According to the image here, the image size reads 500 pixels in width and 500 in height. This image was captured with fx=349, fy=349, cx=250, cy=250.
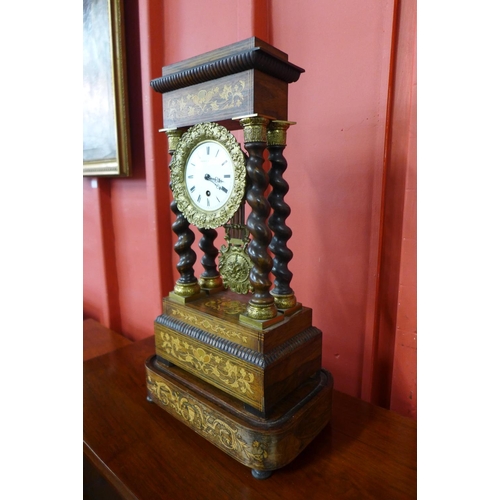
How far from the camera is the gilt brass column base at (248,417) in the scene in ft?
1.98

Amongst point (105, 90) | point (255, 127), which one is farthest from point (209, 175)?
point (105, 90)

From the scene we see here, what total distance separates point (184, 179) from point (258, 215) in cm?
21

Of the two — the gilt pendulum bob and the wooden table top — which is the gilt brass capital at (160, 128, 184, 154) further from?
the wooden table top

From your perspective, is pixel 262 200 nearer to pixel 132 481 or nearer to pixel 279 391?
pixel 279 391

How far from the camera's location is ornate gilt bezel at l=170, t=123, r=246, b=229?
64cm

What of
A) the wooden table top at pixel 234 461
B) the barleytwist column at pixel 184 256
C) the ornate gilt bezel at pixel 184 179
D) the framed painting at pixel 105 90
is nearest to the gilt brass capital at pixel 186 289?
the barleytwist column at pixel 184 256

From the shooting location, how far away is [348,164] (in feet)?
2.71

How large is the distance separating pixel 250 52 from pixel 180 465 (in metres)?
0.74

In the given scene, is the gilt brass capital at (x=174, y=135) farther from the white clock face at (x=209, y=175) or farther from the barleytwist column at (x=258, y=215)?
the barleytwist column at (x=258, y=215)

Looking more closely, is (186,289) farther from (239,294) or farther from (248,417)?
(248,417)

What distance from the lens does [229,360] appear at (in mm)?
656

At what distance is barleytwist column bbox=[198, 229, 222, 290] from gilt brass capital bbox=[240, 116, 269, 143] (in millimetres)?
291

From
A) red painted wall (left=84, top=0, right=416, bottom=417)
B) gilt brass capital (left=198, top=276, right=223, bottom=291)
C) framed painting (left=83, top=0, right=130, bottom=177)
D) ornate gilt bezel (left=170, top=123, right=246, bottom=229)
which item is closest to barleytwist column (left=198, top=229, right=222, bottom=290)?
gilt brass capital (left=198, top=276, right=223, bottom=291)

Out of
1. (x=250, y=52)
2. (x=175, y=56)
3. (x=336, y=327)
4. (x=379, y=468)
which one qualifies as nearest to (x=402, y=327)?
(x=336, y=327)
